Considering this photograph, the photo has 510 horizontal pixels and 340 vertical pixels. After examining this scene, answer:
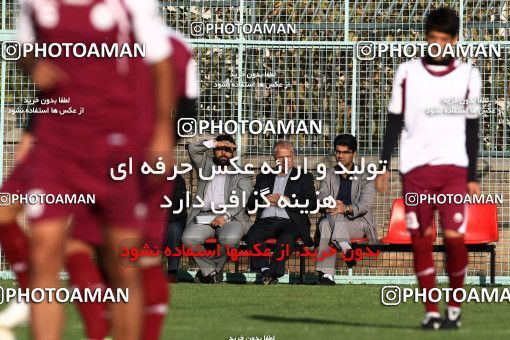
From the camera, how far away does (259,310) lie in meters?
12.0

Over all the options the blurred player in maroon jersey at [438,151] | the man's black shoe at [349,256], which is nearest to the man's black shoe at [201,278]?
the man's black shoe at [349,256]

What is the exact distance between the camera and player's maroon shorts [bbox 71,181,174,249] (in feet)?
21.0

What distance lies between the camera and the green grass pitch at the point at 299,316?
31.2 feet

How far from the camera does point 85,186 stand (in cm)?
643

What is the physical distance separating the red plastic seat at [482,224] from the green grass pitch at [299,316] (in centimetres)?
124

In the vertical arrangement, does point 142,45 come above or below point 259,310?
above

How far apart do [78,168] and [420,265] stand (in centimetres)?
382

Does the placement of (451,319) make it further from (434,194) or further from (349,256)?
(349,256)

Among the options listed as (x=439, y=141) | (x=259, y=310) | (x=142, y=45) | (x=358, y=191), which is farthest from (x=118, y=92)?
(x=358, y=191)

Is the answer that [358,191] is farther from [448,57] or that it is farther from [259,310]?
[448,57]

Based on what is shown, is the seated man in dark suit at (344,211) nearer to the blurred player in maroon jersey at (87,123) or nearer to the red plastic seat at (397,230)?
the red plastic seat at (397,230)

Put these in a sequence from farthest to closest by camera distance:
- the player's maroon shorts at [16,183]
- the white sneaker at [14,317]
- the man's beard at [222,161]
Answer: the man's beard at [222,161] < the white sneaker at [14,317] < the player's maroon shorts at [16,183]

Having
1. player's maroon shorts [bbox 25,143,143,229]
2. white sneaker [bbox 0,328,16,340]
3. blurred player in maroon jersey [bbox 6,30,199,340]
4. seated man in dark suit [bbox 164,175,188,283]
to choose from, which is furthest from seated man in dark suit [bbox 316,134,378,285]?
player's maroon shorts [bbox 25,143,143,229]

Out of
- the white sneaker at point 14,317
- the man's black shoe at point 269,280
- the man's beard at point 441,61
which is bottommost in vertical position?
the man's black shoe at point 269,280
